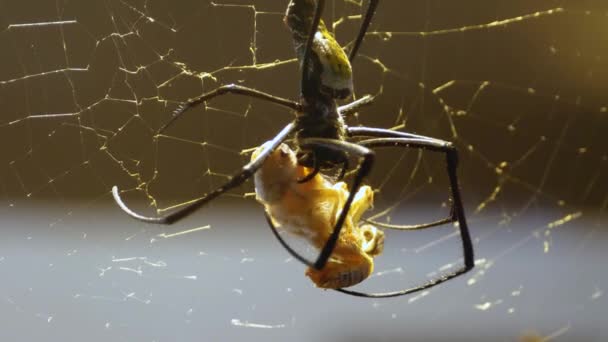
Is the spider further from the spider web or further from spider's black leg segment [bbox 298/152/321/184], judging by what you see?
the spider web

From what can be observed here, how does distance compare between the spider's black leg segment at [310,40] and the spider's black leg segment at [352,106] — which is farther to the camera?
the spider's black leg segment at [352,106]

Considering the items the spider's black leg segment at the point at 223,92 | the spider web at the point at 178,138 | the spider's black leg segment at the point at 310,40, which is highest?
the spider's black leg segment at the point at 310,40

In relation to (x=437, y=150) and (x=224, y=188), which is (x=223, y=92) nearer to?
(x=224, y=188)

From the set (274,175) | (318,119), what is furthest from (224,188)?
(318,119)

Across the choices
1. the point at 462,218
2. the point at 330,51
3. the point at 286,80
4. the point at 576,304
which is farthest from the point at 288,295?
the point at 576,304

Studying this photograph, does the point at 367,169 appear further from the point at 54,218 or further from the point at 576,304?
the point at 576,304

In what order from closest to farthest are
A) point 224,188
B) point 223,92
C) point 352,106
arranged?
point 224,188 → point 223,92 → point 352,106

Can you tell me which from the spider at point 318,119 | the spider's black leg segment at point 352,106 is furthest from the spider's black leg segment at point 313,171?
the spider's black leg segment at point 352,106

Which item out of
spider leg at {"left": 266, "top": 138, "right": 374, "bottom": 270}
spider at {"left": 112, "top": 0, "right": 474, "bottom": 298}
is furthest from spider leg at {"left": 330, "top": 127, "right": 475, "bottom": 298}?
spider leg at {"left": 266, "top": 138, "right": 374, "bottom": 270}

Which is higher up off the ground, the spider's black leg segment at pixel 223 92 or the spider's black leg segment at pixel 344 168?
the spider's black leg segment at pixel 223 92

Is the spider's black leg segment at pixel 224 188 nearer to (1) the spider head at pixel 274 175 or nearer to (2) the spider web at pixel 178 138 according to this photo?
(1) the spider head at pixel 274 175
